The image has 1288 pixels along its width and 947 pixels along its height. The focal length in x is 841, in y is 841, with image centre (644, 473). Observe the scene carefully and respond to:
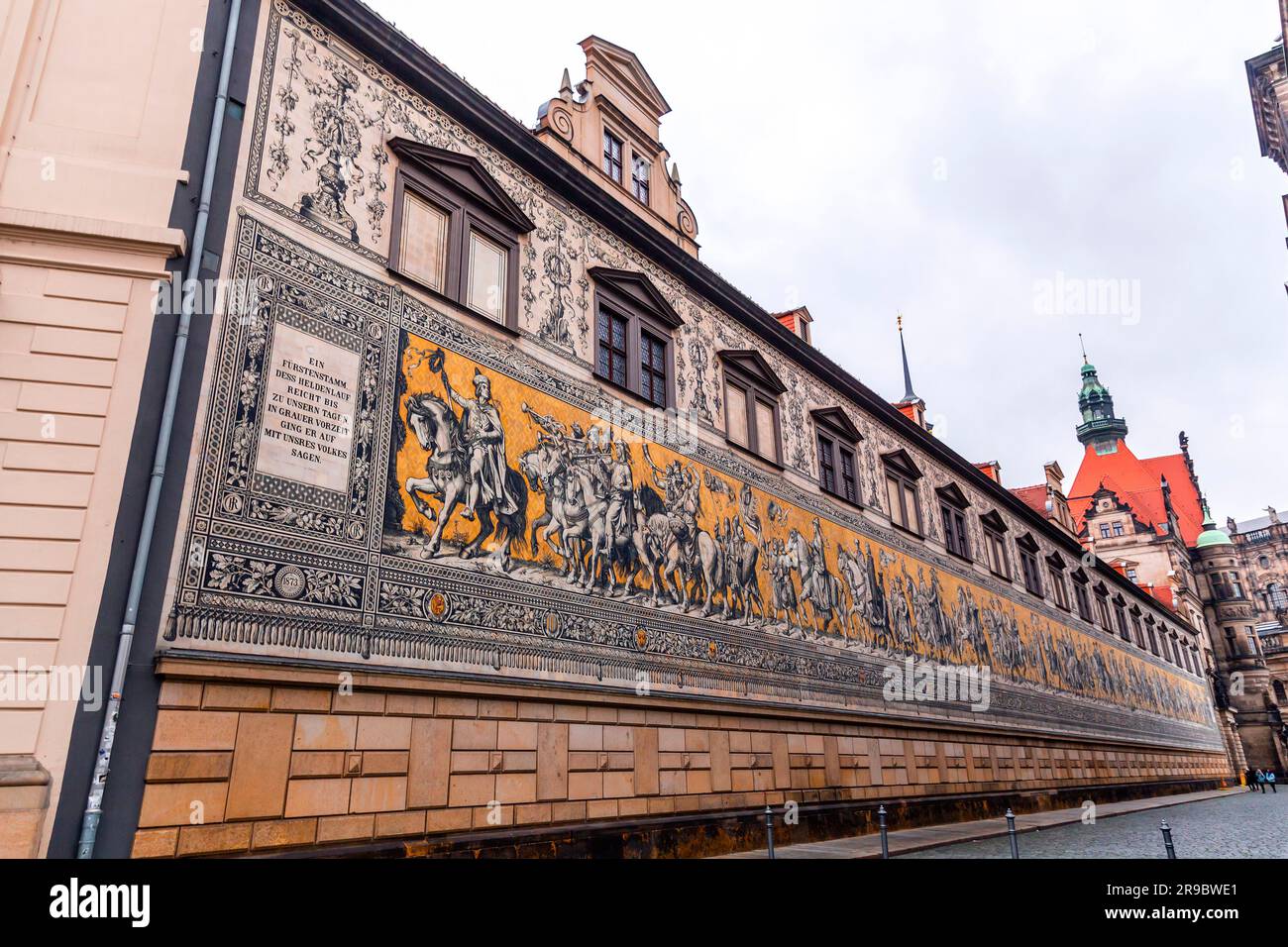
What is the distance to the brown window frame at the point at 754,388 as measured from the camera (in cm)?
1479

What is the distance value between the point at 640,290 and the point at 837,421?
21.6 ft

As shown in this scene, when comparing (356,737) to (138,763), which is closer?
(138,763)

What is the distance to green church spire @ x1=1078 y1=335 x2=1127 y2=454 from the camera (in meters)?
68.6

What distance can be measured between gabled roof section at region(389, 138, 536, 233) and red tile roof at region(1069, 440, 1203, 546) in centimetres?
5695

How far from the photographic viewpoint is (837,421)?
17953mm

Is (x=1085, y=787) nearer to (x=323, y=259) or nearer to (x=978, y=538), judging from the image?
(x=978, y=538)

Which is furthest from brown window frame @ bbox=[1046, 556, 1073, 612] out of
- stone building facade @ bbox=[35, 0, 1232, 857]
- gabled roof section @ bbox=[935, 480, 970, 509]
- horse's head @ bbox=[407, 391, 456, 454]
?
horse's head @ bbox=[407, 391, 456, 454]

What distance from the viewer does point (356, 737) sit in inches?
293

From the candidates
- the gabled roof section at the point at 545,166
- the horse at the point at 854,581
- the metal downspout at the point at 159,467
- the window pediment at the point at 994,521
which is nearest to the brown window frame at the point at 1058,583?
the window pediment at the point at 994,521

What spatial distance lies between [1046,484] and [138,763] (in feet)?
117

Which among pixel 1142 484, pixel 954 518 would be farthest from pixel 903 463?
pixel 1142 484

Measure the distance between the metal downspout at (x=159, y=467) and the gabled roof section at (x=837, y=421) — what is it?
39.3 feet

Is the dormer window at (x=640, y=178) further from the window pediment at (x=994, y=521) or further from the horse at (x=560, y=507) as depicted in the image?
the window pediment at (x=994, y=521)
